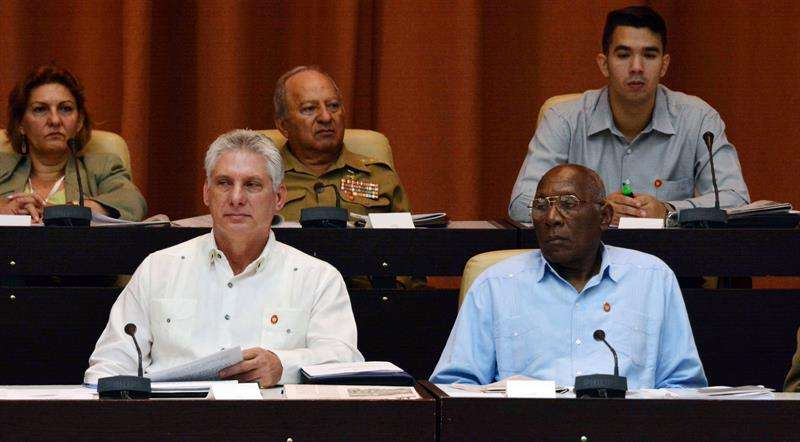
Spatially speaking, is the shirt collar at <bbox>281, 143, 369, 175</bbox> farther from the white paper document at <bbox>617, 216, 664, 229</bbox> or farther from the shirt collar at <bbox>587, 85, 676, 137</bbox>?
the white paper document at <bbox>617, 216, 664, 229</bbox>

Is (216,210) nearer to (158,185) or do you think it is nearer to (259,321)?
(259,321)

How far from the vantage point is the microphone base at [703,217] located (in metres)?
3.63

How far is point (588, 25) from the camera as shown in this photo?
18.0 ft

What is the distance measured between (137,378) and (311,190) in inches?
84.5

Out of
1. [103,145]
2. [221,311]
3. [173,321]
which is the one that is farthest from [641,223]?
[103,145]

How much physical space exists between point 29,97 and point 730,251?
223 centimetres

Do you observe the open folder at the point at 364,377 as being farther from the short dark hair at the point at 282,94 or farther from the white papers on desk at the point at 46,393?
the short dark hair at the point at 282,94

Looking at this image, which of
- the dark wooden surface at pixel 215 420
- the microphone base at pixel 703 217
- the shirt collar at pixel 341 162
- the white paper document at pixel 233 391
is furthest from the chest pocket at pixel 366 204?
the dark wooden surface at pixel 215 420

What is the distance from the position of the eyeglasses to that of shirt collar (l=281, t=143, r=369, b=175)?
122 cm

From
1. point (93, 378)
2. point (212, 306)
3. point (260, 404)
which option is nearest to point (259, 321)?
point (212, 306)

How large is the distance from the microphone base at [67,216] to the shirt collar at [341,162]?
94cm

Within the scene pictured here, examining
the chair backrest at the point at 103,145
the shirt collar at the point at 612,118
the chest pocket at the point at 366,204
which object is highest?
the shirt collar at the point at 612,118

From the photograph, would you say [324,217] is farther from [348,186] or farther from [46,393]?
[46,393]

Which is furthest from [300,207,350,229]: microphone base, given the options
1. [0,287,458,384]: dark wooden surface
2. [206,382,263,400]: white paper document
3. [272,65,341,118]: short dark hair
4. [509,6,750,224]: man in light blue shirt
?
[206,382,263,400]: white paper document
